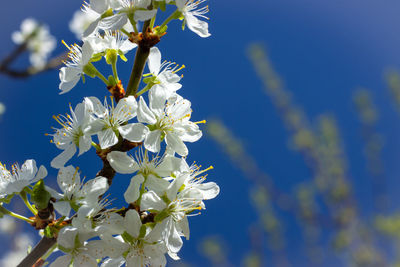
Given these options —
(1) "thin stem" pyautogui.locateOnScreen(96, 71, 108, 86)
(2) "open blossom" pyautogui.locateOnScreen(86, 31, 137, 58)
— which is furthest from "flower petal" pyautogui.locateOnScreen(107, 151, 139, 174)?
(2) "open blossom" pyautogui.locateOnScreen(86, 31, 137, 58)

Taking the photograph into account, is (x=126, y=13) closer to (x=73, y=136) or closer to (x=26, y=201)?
(x=73, y=136)

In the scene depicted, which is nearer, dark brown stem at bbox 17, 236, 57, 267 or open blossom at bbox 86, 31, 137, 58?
dark brown stem at bbox 17, 236, 57, 267

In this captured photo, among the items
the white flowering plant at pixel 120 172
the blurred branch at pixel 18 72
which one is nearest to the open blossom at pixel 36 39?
the blurred branch at pixel 18 72

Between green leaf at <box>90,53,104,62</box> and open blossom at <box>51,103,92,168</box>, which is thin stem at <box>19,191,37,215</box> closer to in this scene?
open blossom at <box>51,103,92,168</box>

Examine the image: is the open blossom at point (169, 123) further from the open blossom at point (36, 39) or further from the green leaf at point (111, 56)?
the open blossom at point (36, 39)

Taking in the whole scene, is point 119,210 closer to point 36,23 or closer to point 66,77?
point 66,77

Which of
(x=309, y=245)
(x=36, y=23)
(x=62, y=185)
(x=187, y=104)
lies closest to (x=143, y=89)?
(x=187, y=104)
